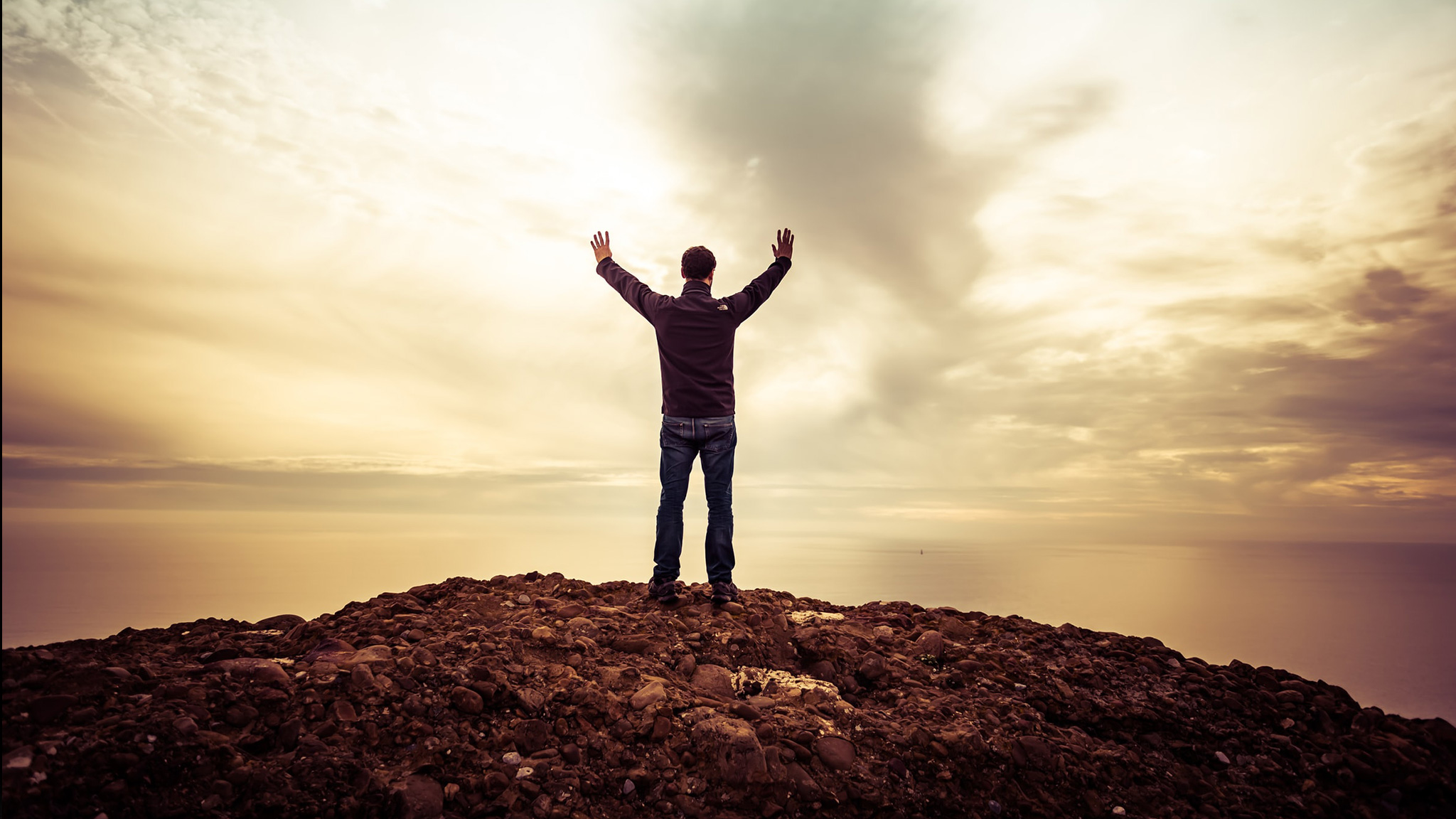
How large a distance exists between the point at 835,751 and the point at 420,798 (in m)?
2.89

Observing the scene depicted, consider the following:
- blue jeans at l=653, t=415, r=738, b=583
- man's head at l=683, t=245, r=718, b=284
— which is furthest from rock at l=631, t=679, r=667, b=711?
man's head at l=683, t=245, r=718, b=284

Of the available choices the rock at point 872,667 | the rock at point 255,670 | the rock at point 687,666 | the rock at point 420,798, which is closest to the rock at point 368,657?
the rock at point 255,670

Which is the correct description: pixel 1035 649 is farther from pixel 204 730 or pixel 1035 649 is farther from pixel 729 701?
pixel 204 730

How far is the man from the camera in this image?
325 inches

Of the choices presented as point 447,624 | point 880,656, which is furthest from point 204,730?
point 880,656

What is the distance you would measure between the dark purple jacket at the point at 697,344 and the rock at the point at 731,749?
347cm

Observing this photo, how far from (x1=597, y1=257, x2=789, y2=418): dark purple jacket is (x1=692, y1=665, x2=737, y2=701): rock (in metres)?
2.66

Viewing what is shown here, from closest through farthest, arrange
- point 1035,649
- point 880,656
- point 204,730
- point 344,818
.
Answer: point 344,818, point 204,730, point 880,656, point 1035,649

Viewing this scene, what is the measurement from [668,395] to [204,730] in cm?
492

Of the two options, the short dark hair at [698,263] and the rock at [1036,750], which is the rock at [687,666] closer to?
the rock at [1036,750]

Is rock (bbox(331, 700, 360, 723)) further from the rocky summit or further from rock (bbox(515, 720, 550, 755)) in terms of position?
rock (bbox(515, 720, 550, 755))

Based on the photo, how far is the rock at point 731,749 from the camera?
5328 mm

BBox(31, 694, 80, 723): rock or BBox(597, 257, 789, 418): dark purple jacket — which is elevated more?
BBox(597, 257, 789, 418): dark purple jacket

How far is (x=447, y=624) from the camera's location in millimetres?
7523
